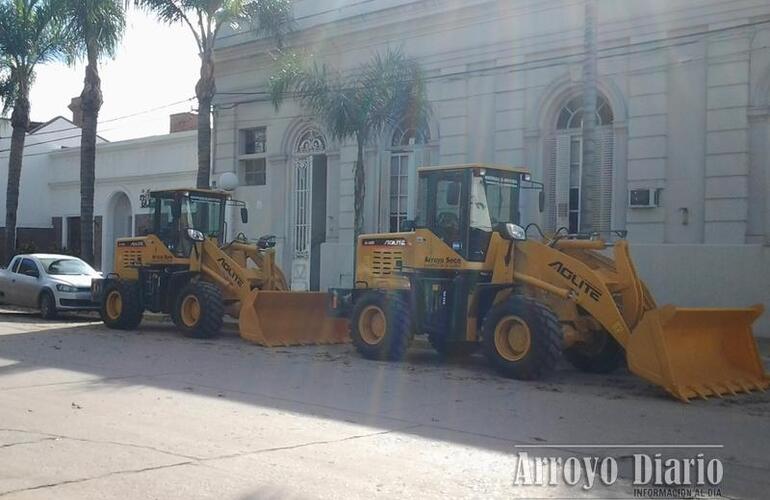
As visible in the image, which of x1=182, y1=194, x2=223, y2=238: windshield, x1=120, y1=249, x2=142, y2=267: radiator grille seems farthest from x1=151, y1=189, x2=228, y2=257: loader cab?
x1=120, y1=249, x2=142, y2=267: radiator grille

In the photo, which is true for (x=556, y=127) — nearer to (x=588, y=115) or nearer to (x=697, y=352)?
(x=588, y=115)

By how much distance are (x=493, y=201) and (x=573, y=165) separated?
7.12m

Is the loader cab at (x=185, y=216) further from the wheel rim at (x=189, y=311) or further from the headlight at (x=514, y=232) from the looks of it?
the headlight at (x=514, y=232)

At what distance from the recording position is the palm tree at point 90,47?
25156 mm

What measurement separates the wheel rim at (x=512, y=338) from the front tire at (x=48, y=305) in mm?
13579

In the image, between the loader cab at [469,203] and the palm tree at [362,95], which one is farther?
the palm tree at [362,95]

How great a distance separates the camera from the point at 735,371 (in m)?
12.2

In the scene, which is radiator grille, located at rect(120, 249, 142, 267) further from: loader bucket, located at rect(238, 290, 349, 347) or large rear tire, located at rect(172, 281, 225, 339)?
loader bucket, located at rect(238, 290, 349, 347)

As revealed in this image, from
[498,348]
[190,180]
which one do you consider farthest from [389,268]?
[190,180]

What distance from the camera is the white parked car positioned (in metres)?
22.4

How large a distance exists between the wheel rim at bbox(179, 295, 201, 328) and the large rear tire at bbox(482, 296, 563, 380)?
21.6 ft

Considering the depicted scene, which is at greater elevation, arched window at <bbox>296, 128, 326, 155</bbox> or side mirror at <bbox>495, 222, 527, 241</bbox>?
arched window at <bbox>296, 128, 326, 155</bbox>

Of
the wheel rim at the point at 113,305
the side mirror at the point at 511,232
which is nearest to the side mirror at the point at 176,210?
the wheel rim at the point at 113,305

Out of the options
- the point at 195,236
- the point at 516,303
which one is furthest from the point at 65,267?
the point at 516,303
